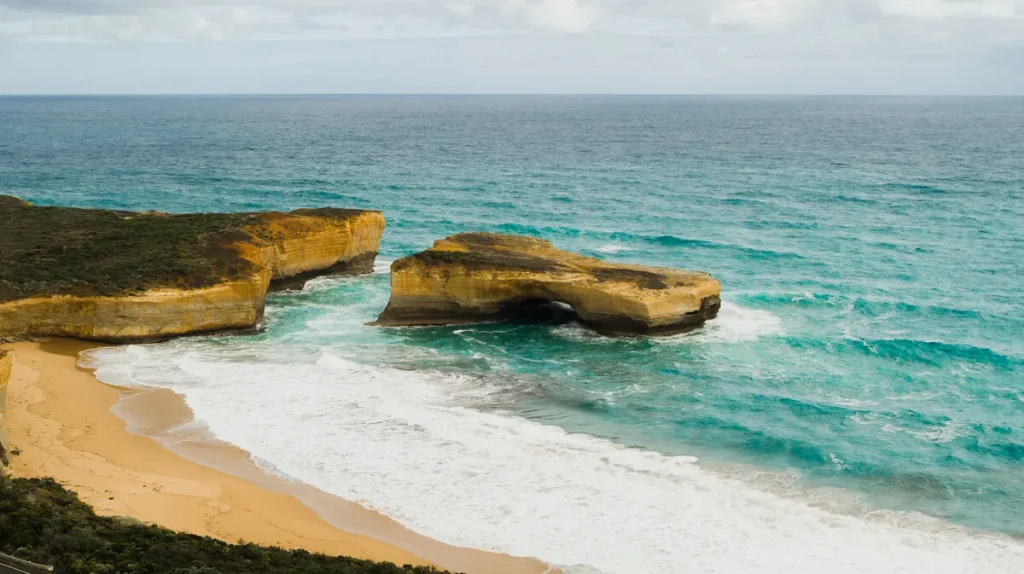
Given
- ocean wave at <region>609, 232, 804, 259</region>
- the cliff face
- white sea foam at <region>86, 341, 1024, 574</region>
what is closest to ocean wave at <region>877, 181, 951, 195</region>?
ocean wave at <region>609, 232, 804, 259</region>

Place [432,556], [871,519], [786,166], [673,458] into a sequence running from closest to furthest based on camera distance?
[432,556] < [871,519] < [673,458] < [786,166]

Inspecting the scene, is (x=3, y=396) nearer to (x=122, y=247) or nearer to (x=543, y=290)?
(x=122, y=247)

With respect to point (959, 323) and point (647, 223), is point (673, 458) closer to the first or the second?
point (959, 323)

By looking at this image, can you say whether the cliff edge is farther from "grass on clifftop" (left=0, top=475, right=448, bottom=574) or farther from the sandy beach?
"grass on clifftop" (left=0, top=475, right=448, bottom=574)

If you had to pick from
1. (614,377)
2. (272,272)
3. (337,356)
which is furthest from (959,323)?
(272,272)

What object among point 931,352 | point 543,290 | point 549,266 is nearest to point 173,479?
point 543,290

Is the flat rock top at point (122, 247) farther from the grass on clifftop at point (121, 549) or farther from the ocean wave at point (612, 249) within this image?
the grass on clifftop at point (121, 549)

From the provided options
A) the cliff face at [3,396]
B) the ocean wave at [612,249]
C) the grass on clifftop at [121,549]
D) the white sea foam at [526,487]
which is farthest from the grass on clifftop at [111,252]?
the ocean wave at [612,249]
